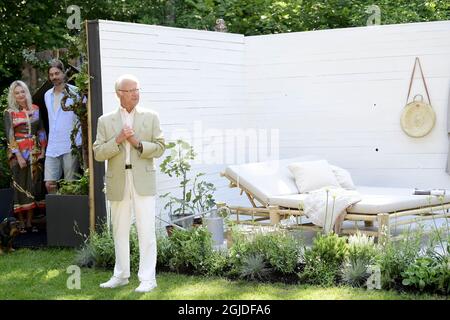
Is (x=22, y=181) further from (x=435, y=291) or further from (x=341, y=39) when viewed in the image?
(x=435, y=291)

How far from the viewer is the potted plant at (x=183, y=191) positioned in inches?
340

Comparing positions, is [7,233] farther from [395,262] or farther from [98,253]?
[395,262]

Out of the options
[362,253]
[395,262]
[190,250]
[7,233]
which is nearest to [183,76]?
[7,233]

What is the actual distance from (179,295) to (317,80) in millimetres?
4619

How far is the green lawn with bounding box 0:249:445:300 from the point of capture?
625 centimetres

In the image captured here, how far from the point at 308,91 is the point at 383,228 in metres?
3.25

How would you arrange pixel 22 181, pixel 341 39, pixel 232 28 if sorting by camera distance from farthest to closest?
1. pixel 232 28
2. pixel 341 39
3. pixel 22 181

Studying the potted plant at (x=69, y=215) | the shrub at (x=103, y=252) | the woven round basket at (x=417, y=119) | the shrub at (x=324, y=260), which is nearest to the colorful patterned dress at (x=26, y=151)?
the potted plant at (x=69, y=215)

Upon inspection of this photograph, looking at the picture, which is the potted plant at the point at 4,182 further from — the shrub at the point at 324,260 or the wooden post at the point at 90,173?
the shrub at the point at 324,260

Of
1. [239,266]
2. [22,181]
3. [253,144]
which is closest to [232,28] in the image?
[253,144]

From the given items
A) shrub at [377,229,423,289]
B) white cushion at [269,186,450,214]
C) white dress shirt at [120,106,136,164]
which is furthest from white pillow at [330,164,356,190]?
white dress shirt at [120,106,136,164]

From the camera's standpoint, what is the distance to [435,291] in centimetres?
614

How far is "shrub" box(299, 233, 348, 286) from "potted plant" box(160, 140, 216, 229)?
1.98 m

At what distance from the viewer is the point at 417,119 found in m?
9.62
